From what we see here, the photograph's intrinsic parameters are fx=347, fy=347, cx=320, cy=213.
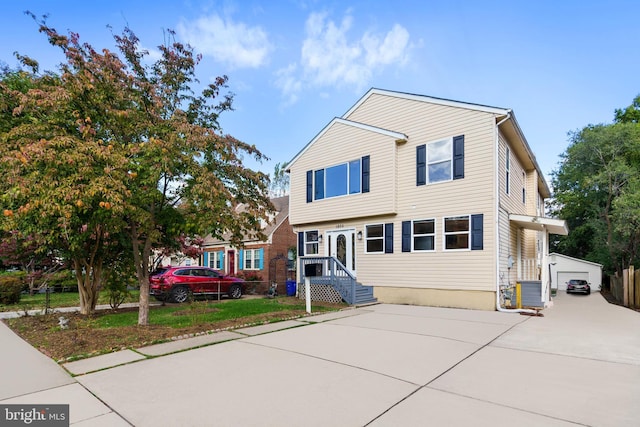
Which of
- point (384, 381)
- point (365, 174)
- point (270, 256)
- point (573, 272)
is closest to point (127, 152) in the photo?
point (384, 381)

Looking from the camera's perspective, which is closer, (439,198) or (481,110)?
(481,110)

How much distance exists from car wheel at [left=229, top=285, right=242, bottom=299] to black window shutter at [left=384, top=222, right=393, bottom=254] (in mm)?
8007

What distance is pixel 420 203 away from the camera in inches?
508

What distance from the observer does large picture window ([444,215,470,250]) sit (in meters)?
11.8

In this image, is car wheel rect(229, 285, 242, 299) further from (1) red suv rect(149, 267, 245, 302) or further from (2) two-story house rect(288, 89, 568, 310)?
(2) two-story house rect(288, 89, 568, 310)

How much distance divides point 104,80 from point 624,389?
10310 millimetres

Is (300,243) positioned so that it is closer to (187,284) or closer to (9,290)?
(187,284)

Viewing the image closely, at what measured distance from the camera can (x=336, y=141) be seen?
50.3 feet

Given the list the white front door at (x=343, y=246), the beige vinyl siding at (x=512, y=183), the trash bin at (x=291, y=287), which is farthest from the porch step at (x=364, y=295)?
the beige vinyl siding at (x=512, y=183)

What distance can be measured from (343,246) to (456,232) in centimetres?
492

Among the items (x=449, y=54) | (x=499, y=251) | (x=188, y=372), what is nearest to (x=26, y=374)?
(x=188, y=372)

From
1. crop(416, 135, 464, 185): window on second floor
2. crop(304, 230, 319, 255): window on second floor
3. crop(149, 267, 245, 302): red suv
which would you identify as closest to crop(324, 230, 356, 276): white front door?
crop(304, 230, 319, 255): window on second floor

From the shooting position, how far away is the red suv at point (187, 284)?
49.3 feet

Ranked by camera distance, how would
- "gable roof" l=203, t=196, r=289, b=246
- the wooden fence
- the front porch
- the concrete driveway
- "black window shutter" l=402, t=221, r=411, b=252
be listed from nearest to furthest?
1. the concrete driveway
2. the front porch
3. "black window shutter" l=402, t=221, r=411, b=252
4. the wooden fence
5. "gable roof" l=203, t=196, r=289, b=246
